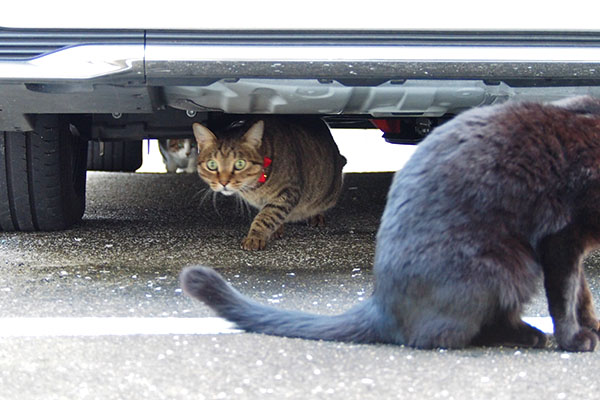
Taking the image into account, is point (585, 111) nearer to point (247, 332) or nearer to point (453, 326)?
point (453, 326)

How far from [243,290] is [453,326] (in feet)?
3.00

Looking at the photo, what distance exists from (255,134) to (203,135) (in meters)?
0.24

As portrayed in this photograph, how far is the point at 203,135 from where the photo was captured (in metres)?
4.15

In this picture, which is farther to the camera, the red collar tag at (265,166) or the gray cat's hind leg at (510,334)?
the red collar tag at (265,166)

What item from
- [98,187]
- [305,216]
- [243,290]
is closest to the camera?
[243,290]

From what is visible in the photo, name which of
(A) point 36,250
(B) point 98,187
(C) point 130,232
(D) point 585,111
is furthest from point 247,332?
(B) point 98,187

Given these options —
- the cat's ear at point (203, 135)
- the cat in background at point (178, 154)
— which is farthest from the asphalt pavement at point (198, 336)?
the cat in background at point (178, 154)

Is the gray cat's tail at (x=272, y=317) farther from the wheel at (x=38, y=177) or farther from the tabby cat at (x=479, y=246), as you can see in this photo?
the wheel at (x=38, y=177)

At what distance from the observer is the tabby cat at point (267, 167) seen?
4125 mm

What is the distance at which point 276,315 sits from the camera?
8.32 feet

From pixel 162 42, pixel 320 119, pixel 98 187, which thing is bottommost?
pixel 98 187

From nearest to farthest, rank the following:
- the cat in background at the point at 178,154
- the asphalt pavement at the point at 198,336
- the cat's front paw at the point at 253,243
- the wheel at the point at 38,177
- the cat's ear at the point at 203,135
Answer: the asphalt pavement at the point at 198,336
the wheel at the point at 38,177
the cat's front paw at the point at 253,243
the cat's ear at the point at 203,135
the cat in background at the point at 178,154

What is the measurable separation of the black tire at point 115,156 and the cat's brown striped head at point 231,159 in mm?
1739
